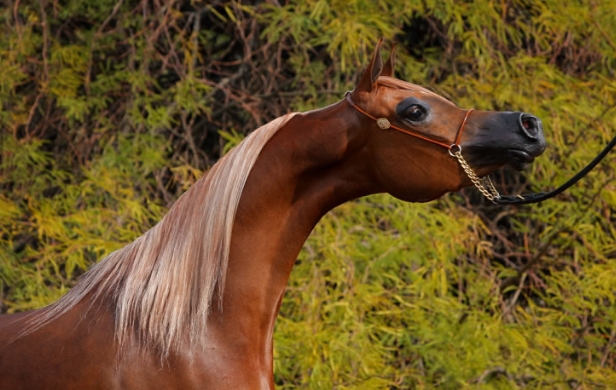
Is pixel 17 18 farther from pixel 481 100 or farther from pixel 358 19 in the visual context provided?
pixel 481 100

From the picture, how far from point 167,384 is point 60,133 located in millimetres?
3858

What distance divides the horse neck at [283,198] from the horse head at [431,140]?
2.3 inches

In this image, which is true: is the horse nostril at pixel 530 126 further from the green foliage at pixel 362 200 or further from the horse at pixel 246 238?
the green foliage at pixel 362 200

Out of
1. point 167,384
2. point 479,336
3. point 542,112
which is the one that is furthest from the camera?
point 542,112

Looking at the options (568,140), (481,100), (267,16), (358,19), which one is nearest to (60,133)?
(267,16)

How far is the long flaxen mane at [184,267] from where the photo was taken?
8.28 ft

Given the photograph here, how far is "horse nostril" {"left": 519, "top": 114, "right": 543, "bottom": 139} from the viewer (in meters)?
2.56

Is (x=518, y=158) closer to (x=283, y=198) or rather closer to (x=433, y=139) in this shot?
(x=433, y=139)

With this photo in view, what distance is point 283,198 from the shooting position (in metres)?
2.62

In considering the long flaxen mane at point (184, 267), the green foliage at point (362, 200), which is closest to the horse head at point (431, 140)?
the long flaxen mane at point (184, 267)

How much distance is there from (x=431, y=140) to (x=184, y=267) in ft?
2.27

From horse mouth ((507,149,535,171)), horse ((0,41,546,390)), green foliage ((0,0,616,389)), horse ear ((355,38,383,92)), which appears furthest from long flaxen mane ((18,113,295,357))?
green foliage ((0,0,616,389))

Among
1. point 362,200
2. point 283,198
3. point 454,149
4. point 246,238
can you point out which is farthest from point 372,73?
point 362,200

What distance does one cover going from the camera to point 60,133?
19.9 feet
